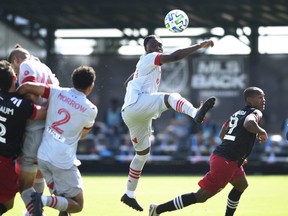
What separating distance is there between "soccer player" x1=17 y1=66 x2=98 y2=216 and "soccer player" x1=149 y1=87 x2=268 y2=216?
5.63 feet

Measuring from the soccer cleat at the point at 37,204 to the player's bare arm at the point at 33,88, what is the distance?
44.9 inches

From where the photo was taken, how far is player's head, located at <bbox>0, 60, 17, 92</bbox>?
9.35 meters

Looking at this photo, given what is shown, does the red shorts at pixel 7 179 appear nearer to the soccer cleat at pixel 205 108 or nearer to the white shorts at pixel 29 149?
the white shorts at pixel 29 149

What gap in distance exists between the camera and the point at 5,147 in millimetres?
9359

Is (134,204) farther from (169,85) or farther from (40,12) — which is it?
(40,12)

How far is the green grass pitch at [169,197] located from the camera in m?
12.4

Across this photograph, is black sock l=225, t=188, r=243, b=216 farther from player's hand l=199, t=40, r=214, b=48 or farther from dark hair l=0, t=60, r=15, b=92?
dark hair l=0, t=60, r=15, b=92

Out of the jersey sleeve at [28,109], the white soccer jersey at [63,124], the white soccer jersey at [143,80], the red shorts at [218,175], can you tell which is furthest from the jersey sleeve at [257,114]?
the jersey sleeve at [28,109]

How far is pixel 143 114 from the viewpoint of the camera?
1142 cm

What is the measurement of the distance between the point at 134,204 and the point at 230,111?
12.4m

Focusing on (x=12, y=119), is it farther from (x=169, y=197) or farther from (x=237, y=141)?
(x=169, y=197)

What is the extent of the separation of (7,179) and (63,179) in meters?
0.65

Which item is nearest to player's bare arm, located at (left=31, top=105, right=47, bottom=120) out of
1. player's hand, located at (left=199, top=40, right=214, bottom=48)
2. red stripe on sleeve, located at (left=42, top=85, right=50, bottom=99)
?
red stripe on sleeve, located at (left=42, top=85, right=50, bottom=99)

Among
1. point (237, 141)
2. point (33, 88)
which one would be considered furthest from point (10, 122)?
point (237, 141)
